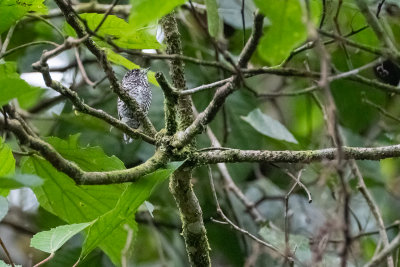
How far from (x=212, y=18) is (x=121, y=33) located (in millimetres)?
243

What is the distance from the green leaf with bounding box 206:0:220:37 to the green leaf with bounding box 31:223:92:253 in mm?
407

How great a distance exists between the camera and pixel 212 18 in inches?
30.6

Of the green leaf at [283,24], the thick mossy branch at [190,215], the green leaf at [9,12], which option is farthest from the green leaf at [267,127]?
the green leaf at [283,24]

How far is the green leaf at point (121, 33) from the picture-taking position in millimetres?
961

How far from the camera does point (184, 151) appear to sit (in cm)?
115

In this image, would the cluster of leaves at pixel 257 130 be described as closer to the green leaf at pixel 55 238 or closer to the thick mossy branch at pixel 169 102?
the thick mossy branch at pixel 169 102

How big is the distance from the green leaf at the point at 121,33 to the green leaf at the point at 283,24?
1.11 ft

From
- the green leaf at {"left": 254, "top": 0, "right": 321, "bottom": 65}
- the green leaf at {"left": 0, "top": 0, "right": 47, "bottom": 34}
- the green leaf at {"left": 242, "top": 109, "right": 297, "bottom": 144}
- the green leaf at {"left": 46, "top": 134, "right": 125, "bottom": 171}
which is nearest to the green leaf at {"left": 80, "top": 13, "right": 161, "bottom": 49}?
the green leaf at {"left": 0, "top": 0, "right": 47, "bottom": 34}

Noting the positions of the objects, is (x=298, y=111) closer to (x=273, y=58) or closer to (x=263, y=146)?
(x=263, y=146)

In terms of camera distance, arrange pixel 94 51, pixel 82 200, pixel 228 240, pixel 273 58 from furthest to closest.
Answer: pixel 228 240
pixel 82 200
pixel 94 51
pixel 273 58

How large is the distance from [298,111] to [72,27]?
160cm

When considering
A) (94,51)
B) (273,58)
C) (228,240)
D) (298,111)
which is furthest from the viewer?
(298,111)

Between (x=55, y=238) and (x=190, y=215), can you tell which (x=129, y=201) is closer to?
(x=55, y=238)

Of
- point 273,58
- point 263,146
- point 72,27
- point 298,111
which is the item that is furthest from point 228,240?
point 273,58
